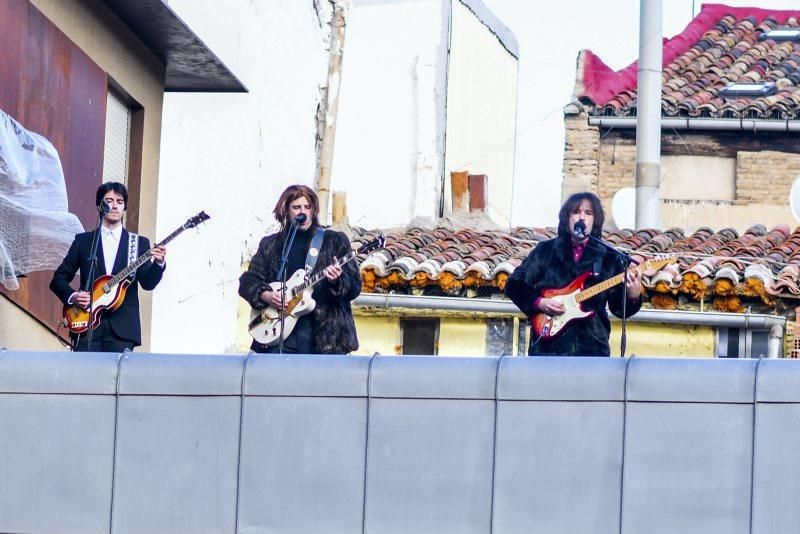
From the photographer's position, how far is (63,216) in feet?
40.6

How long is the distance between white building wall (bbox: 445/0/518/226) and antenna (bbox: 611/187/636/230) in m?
2.51

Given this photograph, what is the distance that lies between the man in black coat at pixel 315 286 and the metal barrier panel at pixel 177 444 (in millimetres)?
551

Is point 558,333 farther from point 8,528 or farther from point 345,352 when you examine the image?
point 8,528

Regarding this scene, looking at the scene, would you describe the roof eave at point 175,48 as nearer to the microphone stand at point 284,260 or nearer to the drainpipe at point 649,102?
the microphone stand at point 284,260

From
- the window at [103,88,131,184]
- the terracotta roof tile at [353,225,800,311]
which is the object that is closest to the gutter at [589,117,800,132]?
the terracotta roof tile at [353,225,800,311]

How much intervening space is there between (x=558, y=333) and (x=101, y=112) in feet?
14.6

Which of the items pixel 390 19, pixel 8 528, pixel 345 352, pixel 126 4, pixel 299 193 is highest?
pixel 390 19

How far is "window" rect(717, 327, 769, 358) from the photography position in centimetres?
1725

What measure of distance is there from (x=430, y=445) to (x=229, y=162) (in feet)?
35.4

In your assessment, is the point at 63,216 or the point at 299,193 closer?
the point at 299,193

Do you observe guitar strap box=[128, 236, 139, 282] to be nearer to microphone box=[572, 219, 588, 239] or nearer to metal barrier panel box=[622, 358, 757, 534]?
microphone box=[572, 219, 588, 239]

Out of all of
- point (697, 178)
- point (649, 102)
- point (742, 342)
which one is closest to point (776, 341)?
point (742, 342)

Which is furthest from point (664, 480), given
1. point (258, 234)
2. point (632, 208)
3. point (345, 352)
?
point (632, 208)

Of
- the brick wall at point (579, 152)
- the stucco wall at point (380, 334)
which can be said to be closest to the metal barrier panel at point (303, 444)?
the stucco wall at point (380, 334)
